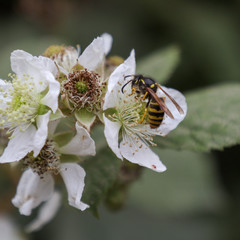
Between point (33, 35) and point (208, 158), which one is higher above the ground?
point (33, 35)

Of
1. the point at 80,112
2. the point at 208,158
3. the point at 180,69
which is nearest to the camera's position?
the point at 80,112

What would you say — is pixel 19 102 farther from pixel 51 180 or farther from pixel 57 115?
pixel 51 180

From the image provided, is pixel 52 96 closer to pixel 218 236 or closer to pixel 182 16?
pixel 218 236

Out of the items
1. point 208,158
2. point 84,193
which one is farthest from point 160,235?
point 84,193

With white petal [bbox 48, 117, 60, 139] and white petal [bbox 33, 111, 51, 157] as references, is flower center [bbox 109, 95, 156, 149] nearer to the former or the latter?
white petal [bbox 48, 117, 60, 139]

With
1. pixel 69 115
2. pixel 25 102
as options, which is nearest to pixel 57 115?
pixel 69 115

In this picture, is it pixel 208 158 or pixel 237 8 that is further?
pixel 237 8

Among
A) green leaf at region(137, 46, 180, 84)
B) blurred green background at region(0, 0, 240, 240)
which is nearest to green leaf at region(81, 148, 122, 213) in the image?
green leaf at region(137, 46, 180, 84)
